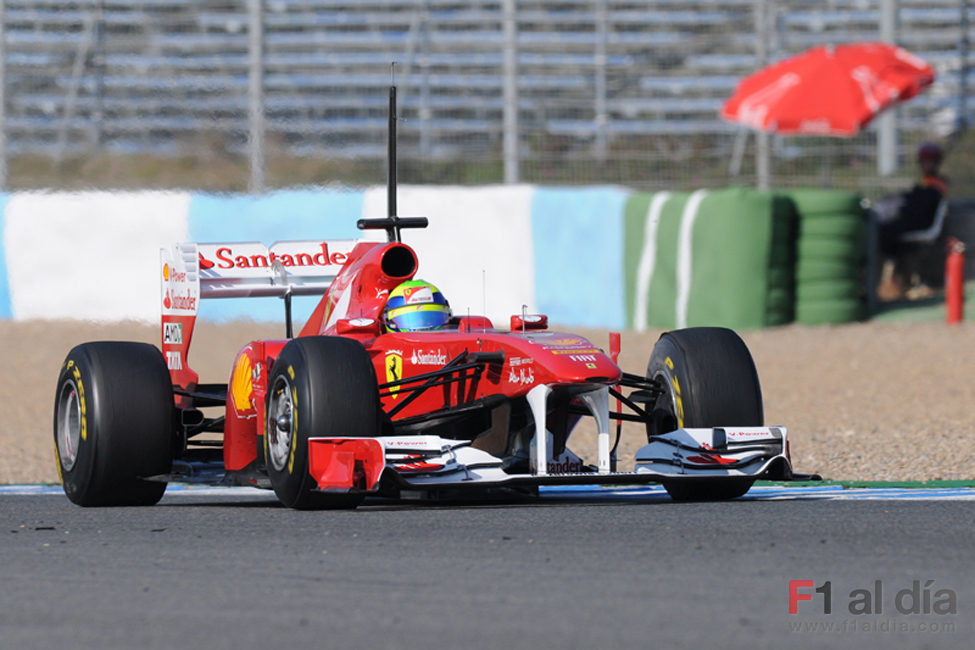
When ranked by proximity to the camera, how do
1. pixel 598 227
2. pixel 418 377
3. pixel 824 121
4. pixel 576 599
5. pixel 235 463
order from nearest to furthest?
pixel 576 599 < pixel 418 377 < pixel 235 463 < pixel 598 227 < pixel 824 121

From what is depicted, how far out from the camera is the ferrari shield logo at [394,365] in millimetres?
7863

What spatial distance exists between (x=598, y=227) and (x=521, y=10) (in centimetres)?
321

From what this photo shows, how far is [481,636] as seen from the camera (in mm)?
4430

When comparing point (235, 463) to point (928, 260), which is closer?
point (235, 463)

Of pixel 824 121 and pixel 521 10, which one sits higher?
pixel 521 10

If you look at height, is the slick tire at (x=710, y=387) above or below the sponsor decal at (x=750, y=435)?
above

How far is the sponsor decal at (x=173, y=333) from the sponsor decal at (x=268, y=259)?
0.33 meters

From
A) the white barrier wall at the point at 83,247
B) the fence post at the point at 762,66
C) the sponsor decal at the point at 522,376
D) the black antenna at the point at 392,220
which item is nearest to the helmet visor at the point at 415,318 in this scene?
the black antenna at the point at 392,220

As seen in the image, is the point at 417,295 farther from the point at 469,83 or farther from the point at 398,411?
the point at 469,83

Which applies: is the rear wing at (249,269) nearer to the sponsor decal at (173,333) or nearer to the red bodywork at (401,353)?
the sponsor decal at (173,333)

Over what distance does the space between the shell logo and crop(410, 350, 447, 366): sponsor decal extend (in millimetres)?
931

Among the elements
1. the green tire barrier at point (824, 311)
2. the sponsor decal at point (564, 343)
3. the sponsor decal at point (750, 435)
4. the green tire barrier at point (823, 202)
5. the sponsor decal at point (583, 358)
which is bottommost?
the green tire barrier at point (824, 311)

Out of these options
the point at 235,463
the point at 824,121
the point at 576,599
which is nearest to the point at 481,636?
the point at 576,599

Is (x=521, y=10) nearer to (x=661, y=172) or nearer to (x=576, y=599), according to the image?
(x=661, y=172)
